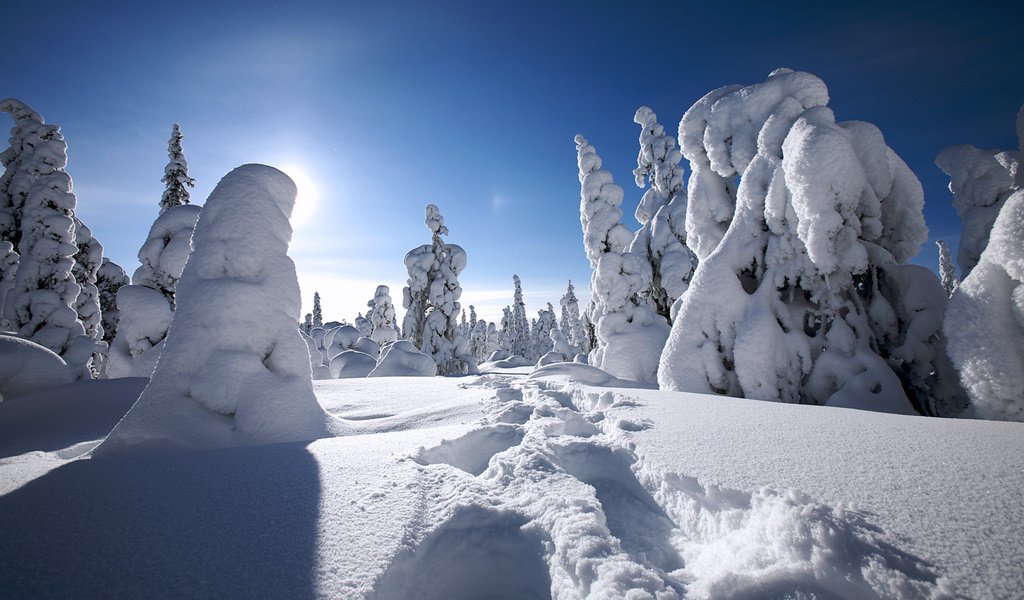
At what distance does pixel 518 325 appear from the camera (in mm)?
48250

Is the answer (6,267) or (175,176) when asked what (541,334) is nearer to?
(175,176)

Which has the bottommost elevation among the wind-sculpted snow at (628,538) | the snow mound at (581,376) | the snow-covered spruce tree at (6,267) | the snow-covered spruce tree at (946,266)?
the wind-sculpted snow at (628,538)

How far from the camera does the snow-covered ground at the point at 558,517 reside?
1452mm

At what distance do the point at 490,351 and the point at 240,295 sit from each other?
47759 mm

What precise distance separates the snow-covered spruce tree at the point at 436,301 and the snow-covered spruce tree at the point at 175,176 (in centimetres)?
1065

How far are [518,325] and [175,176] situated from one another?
36.2 metres

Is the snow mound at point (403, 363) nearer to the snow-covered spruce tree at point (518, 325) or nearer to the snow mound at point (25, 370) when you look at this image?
the snow mound at point (25, 370)

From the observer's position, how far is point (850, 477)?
203 cm

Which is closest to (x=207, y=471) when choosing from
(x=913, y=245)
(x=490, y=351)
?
(x=913, y=245)

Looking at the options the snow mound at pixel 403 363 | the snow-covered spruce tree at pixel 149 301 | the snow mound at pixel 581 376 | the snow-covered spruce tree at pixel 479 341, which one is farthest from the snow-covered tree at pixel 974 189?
the snow-covered spruce tree at pixel 479 341

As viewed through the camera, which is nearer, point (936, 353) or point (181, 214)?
point (936, 353)

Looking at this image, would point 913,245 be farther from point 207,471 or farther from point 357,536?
point 207,471

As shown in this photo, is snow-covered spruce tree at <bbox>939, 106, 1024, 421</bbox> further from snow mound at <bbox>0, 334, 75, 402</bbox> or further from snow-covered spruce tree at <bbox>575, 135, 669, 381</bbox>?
snow mound at <bbox>0, 334, 75, 402</bbox>

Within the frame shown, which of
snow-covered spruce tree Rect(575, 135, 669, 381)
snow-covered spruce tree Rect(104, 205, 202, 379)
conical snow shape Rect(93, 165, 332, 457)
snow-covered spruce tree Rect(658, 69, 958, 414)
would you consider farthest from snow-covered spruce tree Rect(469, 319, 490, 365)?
conical snow shape Rect(93, 165, 332, 457)
